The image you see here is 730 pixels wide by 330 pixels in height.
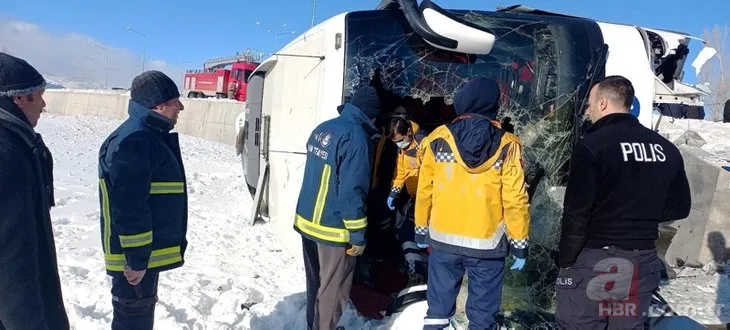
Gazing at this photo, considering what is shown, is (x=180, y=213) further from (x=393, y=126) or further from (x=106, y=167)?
(x=393, y=126)

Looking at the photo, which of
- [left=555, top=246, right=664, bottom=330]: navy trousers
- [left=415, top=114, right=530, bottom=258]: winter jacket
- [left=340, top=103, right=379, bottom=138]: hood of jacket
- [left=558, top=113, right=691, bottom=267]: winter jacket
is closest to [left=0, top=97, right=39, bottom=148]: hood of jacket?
[left=340, top=103, right=379, bottom=138]: hood of jacket

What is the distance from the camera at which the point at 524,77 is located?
3.90 m

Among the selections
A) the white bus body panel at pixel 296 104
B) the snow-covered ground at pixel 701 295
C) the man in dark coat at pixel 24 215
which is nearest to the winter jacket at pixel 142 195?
the man in dark coat at pixel 24 215

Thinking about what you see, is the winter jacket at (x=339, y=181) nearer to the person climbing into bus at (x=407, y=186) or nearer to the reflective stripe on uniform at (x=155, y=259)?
the reflective stripe on uniform at (x=155, y=259)

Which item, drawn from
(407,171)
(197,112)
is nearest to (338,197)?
(407,171)

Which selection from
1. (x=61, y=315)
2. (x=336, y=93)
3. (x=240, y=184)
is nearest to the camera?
(x=61, y=315)

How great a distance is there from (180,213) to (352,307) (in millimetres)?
1639

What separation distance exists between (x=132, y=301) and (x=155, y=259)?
0.87 ft

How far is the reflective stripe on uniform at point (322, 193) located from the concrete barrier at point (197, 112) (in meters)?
13.3

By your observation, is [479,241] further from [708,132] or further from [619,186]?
[708,132]

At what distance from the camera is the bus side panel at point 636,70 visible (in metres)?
4.01

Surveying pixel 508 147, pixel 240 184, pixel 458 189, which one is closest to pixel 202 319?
pixel 458 189

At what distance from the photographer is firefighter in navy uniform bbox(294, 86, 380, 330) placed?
3.03 metres

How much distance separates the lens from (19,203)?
162 cm
